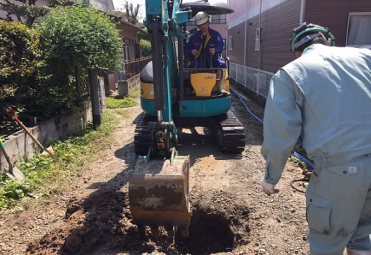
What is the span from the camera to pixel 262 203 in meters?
4.10

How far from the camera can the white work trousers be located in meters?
1.94

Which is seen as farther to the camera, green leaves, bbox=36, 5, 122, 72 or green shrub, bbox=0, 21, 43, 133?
green leaves, bbox=36, 5, 122, 72

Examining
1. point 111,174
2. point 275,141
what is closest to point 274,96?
point 275,141

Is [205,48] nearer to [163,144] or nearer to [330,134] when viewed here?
[163,144]

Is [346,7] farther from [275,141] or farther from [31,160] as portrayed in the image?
[31,160]

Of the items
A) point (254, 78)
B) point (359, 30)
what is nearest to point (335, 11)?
point (359, 30)

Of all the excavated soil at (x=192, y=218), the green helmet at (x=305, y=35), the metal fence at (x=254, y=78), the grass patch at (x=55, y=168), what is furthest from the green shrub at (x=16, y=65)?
the metal fence at (x=254, y=78)

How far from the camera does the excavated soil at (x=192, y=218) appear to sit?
3283 millimetres

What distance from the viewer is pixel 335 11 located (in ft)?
24.6

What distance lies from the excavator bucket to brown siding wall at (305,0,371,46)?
6.12 metres

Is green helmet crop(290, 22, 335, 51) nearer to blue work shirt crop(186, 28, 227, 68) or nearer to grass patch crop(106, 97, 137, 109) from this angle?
blue work shirt crop(186, 28, 227, 68)

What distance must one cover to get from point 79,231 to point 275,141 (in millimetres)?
2330

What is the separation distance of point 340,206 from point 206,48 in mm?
4694

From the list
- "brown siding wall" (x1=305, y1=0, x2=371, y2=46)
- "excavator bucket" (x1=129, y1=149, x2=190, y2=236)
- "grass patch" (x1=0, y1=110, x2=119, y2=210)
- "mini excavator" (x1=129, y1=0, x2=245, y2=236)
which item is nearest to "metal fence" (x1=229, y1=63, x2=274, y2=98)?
"brown siding wall" (x1=305, y1=0, x2=371, y2=46)
